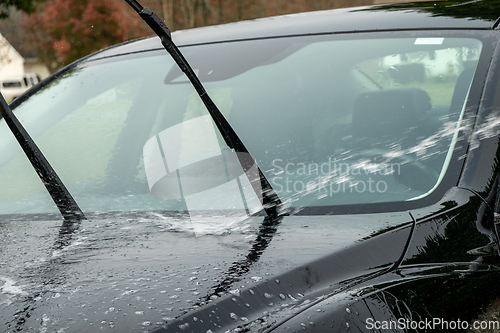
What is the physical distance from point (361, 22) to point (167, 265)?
4.15ft

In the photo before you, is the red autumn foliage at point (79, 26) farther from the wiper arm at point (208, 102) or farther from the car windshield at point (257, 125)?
the car windshield at point (257, 125)

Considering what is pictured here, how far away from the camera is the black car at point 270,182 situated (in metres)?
1.04

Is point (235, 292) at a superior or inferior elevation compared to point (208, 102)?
inferior

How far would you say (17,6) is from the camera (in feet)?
5.71

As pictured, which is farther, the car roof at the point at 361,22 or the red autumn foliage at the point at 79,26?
the red autumn foliage at the point at 79,26

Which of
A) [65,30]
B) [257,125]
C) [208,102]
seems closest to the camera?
[208,102]

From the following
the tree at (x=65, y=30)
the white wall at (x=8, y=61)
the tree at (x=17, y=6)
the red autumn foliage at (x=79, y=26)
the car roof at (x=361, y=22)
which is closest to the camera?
the tree at (x=17, y=6)

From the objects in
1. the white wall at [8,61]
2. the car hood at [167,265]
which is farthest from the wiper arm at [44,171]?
the white wall at [8,61]

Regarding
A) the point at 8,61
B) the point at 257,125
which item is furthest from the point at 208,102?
the point at 8,61

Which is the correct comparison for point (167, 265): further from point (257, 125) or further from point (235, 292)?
point (257, 125)

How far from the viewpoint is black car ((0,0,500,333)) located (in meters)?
1.04

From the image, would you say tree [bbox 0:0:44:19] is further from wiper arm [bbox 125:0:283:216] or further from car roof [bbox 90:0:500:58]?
car roof [bbox 90:0:500:58]

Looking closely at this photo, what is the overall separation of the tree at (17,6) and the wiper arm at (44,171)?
255 millimetres

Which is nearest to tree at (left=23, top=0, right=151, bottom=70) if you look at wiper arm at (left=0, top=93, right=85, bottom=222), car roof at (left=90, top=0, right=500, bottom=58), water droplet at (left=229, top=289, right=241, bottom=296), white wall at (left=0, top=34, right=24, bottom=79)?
white wall at (left=0, top=34, right=24, bottom=79)
